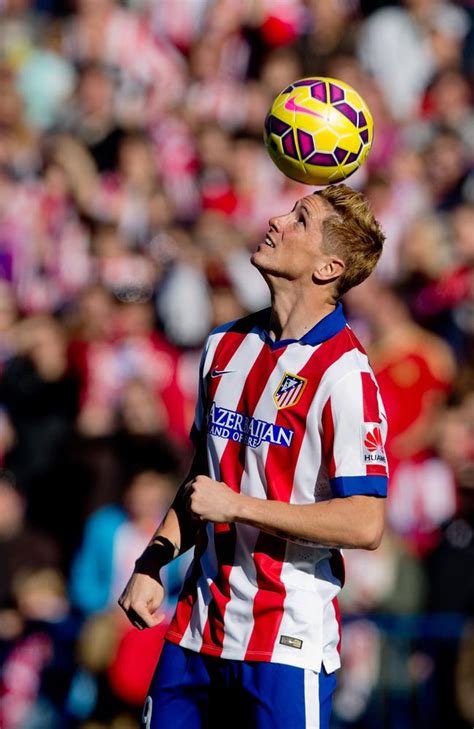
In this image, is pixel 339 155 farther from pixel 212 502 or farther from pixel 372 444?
pixel 212 502

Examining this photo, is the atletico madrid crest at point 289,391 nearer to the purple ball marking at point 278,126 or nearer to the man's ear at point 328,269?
the man's ear at point 328,269

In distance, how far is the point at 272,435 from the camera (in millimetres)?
4879

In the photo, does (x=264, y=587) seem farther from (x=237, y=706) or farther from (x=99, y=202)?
(x=99, y=202)

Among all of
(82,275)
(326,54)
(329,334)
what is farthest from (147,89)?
(329,334)

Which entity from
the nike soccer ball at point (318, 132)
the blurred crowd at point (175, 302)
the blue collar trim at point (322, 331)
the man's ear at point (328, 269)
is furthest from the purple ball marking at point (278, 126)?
the blurred crowd at point (175, 302)

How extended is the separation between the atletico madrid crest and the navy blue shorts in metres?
0.91

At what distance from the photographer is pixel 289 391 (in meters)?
4.90

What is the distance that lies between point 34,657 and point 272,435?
4.23m

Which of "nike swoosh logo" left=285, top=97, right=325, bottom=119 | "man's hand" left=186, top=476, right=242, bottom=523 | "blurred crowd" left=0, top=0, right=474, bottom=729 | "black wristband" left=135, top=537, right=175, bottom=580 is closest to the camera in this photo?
"man's hand" left=186, top=476, right=242, bottom=523

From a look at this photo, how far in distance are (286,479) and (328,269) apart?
81cm

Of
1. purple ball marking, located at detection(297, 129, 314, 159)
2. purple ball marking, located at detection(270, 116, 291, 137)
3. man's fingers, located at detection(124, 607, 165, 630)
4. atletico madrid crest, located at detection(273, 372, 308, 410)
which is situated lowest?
man's fingers, located at detection(124, 607, 165, 630)

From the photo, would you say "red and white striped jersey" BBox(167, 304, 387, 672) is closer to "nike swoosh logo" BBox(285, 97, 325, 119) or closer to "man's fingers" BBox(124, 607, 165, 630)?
"man's fingers" BBox(124, 607, 165, 630)

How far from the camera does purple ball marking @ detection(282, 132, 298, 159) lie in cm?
537

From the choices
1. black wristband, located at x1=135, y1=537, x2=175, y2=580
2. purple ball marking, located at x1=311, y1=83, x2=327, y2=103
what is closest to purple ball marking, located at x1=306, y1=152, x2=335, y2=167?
purple ball marking, located at x1=311, y1=83, x2=327, y2=103
